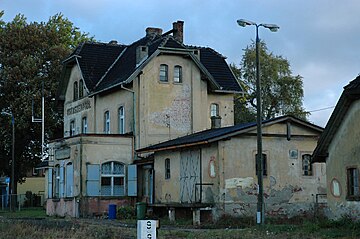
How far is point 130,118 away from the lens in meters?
41.6

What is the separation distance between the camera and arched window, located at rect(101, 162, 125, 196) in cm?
3978

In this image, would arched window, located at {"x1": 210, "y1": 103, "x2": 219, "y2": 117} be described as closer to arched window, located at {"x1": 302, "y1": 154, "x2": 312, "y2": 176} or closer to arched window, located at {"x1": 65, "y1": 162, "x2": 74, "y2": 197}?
arched window, located at {"x1": 65, "y1": 162, "x2": 74, "y2": 197}

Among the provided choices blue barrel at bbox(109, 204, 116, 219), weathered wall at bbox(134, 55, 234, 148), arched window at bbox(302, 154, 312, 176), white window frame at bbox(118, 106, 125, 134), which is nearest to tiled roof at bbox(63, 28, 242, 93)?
white window frame at bbox(118, 106, 125, 134)

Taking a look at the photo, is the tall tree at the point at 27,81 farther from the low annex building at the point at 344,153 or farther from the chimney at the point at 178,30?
the low annex building at the point at 344,153

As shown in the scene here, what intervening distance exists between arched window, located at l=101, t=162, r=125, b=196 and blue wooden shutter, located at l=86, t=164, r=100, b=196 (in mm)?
403

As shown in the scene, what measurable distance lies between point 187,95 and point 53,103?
1980cm

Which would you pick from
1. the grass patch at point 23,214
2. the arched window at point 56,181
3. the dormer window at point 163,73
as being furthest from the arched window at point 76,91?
the dormer window at point 163,73

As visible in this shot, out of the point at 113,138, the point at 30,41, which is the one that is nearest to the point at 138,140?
the point at 113,138

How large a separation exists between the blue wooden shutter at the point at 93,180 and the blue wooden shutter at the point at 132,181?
186 centimetres

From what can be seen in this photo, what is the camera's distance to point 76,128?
4962 cm

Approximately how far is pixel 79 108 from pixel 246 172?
1980 centimetres

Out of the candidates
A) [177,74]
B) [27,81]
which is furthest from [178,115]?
[27,81]

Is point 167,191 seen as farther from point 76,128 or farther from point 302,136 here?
point 76,128

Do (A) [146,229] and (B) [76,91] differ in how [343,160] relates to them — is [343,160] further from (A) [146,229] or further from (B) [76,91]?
(B) [76,91]
